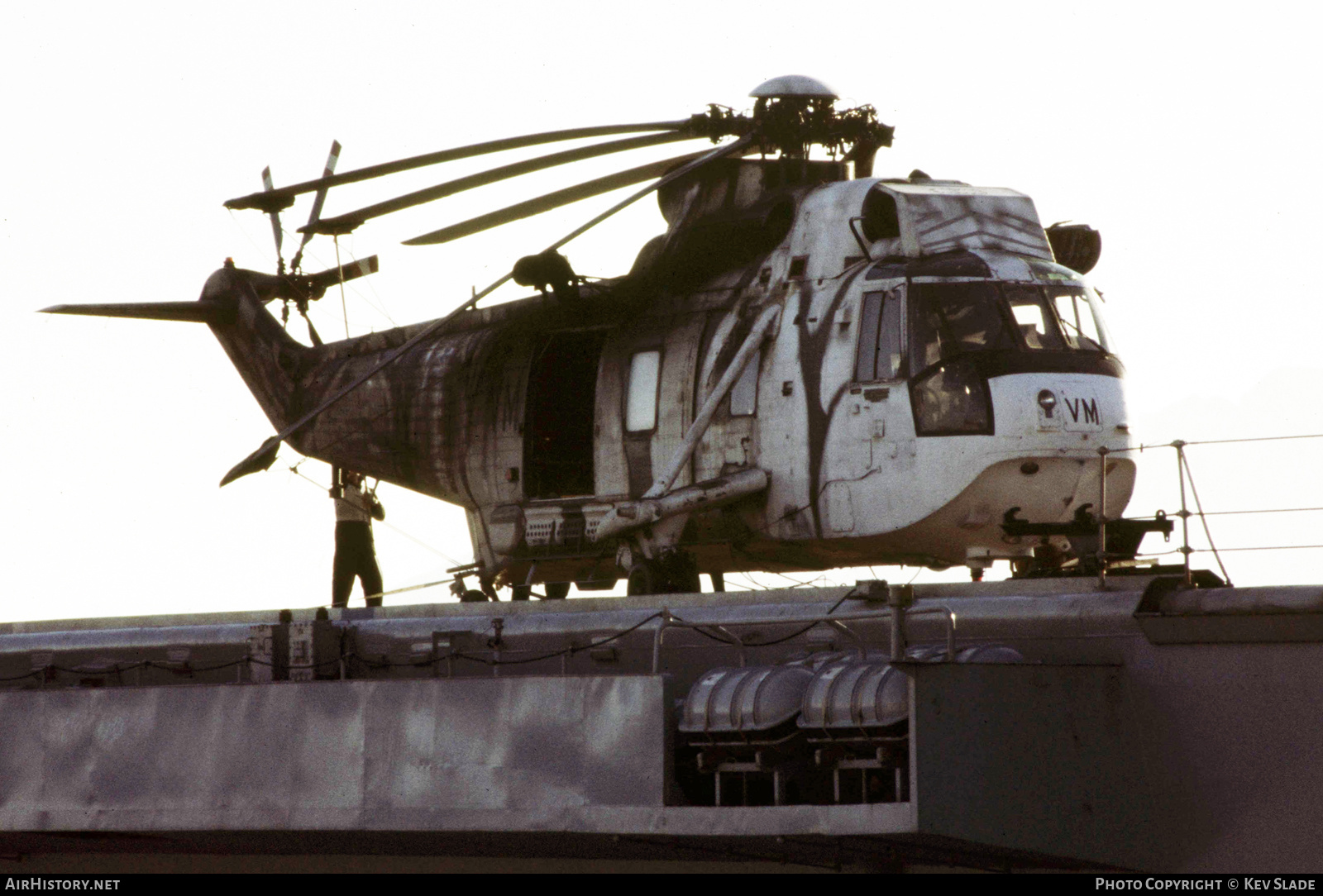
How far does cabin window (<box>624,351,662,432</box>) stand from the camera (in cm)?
2022

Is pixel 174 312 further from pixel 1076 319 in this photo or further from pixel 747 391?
pixel 1076 319

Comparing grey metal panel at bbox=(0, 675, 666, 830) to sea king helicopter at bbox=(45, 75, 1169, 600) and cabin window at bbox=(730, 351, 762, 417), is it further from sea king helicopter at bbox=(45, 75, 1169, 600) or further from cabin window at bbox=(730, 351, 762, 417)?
cabin window at bbox=(730, 351, 762, 417)

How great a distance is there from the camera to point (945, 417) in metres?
17.5

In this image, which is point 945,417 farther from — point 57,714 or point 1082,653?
point 57,714

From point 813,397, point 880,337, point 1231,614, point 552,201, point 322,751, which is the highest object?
point 552,201

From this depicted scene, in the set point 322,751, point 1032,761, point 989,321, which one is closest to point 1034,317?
point 989,321

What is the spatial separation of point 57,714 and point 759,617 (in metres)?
6.53

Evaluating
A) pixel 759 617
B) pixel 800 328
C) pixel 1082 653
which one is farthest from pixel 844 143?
pixel 1082 653

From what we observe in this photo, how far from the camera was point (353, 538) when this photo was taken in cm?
2444

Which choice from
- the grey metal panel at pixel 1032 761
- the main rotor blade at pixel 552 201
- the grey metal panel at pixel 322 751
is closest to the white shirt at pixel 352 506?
the main rotor blade at pixel 552 201

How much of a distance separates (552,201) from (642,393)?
272 centimetres

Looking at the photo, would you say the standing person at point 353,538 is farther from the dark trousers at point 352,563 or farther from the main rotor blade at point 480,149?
the main rotor blade at point 480,149

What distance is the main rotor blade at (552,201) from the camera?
70.4 ft

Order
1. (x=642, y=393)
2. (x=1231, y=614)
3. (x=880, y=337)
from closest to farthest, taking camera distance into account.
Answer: (x=1231, y=614) → (x=880, y=337) → (x=642, y=393)
